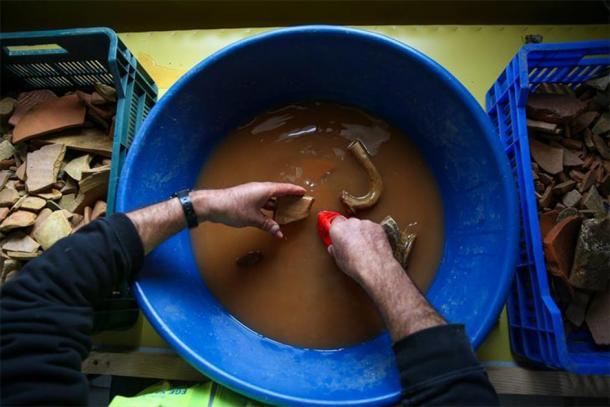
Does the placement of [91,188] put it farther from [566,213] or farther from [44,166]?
[566,213]

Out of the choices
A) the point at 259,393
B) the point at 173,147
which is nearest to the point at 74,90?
the point at 173,147

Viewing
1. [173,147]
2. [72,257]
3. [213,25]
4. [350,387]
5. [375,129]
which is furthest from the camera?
[213,25]

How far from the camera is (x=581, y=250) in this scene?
0.89 m

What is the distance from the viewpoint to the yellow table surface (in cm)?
116

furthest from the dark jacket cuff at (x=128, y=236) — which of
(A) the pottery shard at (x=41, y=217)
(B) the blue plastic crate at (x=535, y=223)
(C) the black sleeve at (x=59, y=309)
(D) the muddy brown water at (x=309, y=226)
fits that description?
(B) the blue plastic crate at (x=535, y=223)

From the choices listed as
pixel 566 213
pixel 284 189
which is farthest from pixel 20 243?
pixel 566 213

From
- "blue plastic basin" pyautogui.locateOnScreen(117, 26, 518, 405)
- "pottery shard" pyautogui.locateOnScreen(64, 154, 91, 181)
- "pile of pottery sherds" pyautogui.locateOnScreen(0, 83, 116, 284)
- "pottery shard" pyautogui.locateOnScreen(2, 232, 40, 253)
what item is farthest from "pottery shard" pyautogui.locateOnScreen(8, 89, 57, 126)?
"blue plastic basin" pyautogui.locateOnScreen(117, 26, 518, 405)

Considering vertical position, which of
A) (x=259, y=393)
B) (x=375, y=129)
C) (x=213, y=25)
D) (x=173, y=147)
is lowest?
(x=259, y=393)

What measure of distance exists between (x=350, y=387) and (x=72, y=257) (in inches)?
23.3

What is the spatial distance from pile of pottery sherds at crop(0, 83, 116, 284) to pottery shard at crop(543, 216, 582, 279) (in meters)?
1.04

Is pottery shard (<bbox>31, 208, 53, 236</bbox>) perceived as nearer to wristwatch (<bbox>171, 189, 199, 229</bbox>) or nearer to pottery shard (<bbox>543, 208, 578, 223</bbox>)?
wristwatch (<bbox>171, 189, 199, 229</bbox>)

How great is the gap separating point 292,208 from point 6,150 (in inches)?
31.2

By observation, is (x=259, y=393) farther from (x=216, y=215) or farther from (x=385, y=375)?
(x=216, y=215)

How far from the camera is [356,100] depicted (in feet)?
3.61
